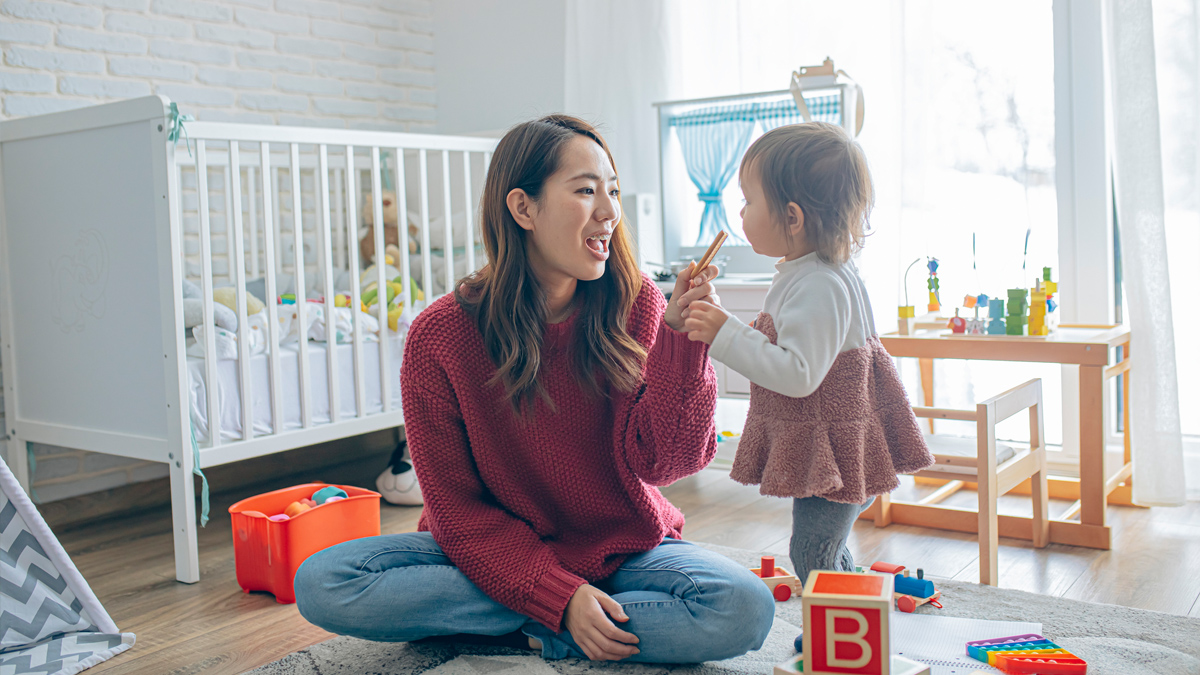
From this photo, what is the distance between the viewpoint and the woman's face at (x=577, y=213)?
128 cm

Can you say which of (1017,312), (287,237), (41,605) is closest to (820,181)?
(1017,312)

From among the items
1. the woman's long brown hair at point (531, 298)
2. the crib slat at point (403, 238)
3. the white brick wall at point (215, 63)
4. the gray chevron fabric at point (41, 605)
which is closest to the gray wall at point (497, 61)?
the white brick wall at point (215, 63)

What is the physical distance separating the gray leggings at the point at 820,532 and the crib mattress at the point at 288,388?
1.18 m

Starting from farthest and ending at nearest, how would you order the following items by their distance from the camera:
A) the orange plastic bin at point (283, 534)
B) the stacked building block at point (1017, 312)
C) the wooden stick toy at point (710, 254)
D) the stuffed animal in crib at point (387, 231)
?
the stuffed animal in crib at point (387, 231), the stacked building block at point (1017, 312), the orange plastic bin at point (283, 534), the wooden stick toy at point (710, 254)

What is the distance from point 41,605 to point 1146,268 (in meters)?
2.13

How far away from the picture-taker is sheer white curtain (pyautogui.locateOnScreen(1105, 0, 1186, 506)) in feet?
6.51

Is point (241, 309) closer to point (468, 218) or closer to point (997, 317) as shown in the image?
point (468, 218)

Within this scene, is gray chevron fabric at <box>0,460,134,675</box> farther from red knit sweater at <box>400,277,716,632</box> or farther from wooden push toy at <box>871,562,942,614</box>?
wooden push toy at <box>871,562,942,614</box>

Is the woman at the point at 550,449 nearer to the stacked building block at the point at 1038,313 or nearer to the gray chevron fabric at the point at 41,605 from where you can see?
the gray chevron fabric at the point at 41,605

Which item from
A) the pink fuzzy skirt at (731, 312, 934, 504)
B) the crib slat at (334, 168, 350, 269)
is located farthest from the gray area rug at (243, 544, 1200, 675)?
the crib slat at (334, 168, 350, 269)

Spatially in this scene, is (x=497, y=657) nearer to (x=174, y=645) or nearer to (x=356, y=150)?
(x=174, y=645)

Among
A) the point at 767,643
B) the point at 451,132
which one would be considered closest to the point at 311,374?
the point at 767,643

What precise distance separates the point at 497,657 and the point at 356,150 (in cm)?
207

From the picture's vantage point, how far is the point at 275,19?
9.51ft
